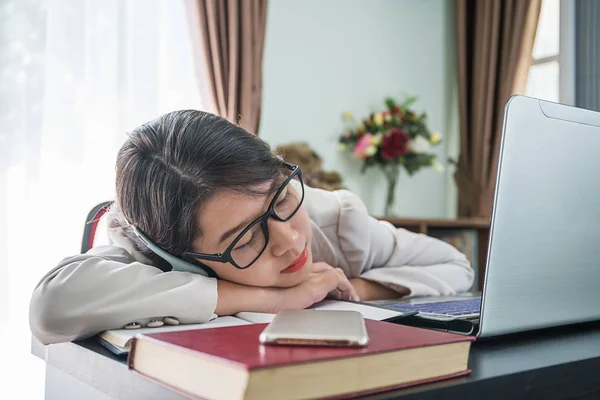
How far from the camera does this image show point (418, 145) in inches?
137

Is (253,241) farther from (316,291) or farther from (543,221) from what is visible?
(543,221)

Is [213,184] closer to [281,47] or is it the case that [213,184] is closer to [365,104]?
[281,47]

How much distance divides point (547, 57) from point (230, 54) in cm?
197

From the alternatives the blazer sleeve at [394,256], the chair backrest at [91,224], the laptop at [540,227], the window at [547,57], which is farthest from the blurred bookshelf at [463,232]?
the laptop at [540,227]

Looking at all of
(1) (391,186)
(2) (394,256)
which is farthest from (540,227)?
(1) (391,186)

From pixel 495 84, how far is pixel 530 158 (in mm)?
3394

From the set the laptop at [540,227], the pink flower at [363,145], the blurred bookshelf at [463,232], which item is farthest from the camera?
the pink flower at [363,145]

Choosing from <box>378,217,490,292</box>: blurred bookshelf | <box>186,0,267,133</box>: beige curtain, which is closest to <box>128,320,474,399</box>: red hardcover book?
<box>186,0,267,133</box>: beige curtain

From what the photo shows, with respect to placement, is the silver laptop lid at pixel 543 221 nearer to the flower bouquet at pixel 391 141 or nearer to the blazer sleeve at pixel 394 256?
the blazer sleeve at pixel 394 256

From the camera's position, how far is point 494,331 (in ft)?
2.09

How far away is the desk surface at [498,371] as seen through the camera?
491mm

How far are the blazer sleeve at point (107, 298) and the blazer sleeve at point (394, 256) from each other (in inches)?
23.3

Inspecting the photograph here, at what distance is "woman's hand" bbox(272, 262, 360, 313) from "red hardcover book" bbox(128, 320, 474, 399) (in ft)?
1.41

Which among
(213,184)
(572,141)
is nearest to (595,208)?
(572,141)
